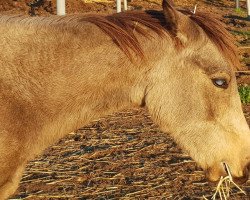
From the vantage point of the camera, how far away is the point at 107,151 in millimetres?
6984

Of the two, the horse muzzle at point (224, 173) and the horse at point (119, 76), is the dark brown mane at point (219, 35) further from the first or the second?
the horse muzzle at point (224, 173)

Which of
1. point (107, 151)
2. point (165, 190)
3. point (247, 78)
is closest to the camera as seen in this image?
point (165, 190)

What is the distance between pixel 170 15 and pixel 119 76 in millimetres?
536

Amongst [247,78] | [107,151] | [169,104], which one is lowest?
[247,78]

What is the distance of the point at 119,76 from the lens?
3.66m

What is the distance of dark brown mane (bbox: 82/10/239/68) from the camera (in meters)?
3.60

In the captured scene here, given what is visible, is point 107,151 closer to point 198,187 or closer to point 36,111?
point 198,187

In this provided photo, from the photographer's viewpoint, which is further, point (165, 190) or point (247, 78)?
point (247, 78)

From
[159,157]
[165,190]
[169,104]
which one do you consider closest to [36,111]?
[169,104]

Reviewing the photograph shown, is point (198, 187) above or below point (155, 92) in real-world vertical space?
below

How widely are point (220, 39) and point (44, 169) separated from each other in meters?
3.32

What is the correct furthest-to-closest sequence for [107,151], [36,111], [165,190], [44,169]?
[107,151] < [44,169] < [165,190] < [36,111]

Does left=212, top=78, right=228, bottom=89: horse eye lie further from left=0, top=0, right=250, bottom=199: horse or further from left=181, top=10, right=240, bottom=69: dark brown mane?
left=181, top=10, right=240, bottom=69: dark brown mane

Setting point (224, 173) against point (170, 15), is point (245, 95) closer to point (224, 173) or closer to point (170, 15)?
point (224, 173)
